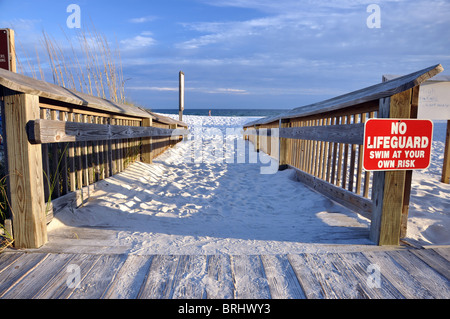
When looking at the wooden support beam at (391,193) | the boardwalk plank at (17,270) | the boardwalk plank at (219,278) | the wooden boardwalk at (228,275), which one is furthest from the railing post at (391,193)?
the boardwalk plank at (17,270)

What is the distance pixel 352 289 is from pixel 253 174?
4.09 m

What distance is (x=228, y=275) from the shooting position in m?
1.74

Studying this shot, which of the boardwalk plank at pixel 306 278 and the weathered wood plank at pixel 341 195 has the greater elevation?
the weathered wood plank at pixel 341 195

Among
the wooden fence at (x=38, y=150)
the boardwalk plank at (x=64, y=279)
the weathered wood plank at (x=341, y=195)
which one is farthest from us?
the weathered wood plank at (x=341, y=195)

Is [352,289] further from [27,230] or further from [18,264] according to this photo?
[27,230]

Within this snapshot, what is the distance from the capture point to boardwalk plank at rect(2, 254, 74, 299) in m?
1.55

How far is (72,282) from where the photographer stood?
1.65 m

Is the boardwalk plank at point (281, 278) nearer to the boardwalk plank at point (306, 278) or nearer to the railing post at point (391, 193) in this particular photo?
the boardwalk plank at point (306, 278)

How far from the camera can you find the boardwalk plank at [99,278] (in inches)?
60.7

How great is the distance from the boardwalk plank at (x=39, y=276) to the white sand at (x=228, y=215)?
16.0 inches

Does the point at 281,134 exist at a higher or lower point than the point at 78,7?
lower

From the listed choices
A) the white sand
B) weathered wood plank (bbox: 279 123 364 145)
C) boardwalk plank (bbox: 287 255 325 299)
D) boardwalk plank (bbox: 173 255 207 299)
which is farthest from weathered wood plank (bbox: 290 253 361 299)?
weathered wood plank (bbox: 279 123 364 145)
